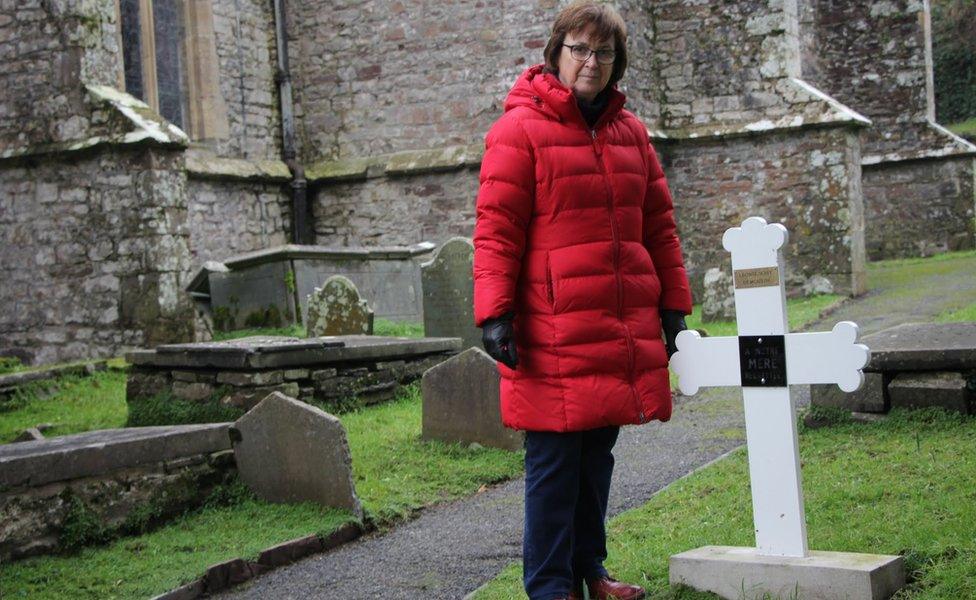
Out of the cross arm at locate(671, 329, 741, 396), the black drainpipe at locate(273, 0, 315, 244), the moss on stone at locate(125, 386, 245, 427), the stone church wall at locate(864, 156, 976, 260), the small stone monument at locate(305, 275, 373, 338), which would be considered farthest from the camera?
the stone church wall at locate(864, 156, 976, 260)

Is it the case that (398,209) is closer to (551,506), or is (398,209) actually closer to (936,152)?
(936,152)

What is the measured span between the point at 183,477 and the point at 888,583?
3977 millimetres

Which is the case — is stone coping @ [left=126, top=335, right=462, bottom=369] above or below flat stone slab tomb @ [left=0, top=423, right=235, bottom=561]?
above

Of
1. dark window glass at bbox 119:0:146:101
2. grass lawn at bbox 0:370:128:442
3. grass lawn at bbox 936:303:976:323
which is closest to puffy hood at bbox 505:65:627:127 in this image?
grass lawn at bbox 0:370:128:442

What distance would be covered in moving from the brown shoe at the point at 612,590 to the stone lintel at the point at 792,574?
0.14 m

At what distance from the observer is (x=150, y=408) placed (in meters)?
8.89

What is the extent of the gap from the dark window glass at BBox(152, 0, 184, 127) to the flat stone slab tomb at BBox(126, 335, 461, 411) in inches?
308

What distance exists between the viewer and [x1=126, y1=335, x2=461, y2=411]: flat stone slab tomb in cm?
857

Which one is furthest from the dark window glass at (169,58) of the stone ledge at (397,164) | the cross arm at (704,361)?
the cross arm at (704,361)

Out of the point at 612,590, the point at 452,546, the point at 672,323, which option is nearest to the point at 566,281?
the point at 672,323

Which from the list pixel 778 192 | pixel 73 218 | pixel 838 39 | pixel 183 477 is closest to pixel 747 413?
pixel 183 477

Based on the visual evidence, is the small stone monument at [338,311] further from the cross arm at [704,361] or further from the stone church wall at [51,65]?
the cross arm at [704,361]

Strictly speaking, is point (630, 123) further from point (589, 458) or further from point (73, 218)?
point (73, 218)

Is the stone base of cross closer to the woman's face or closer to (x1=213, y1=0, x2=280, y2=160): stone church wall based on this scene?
the woman's face
